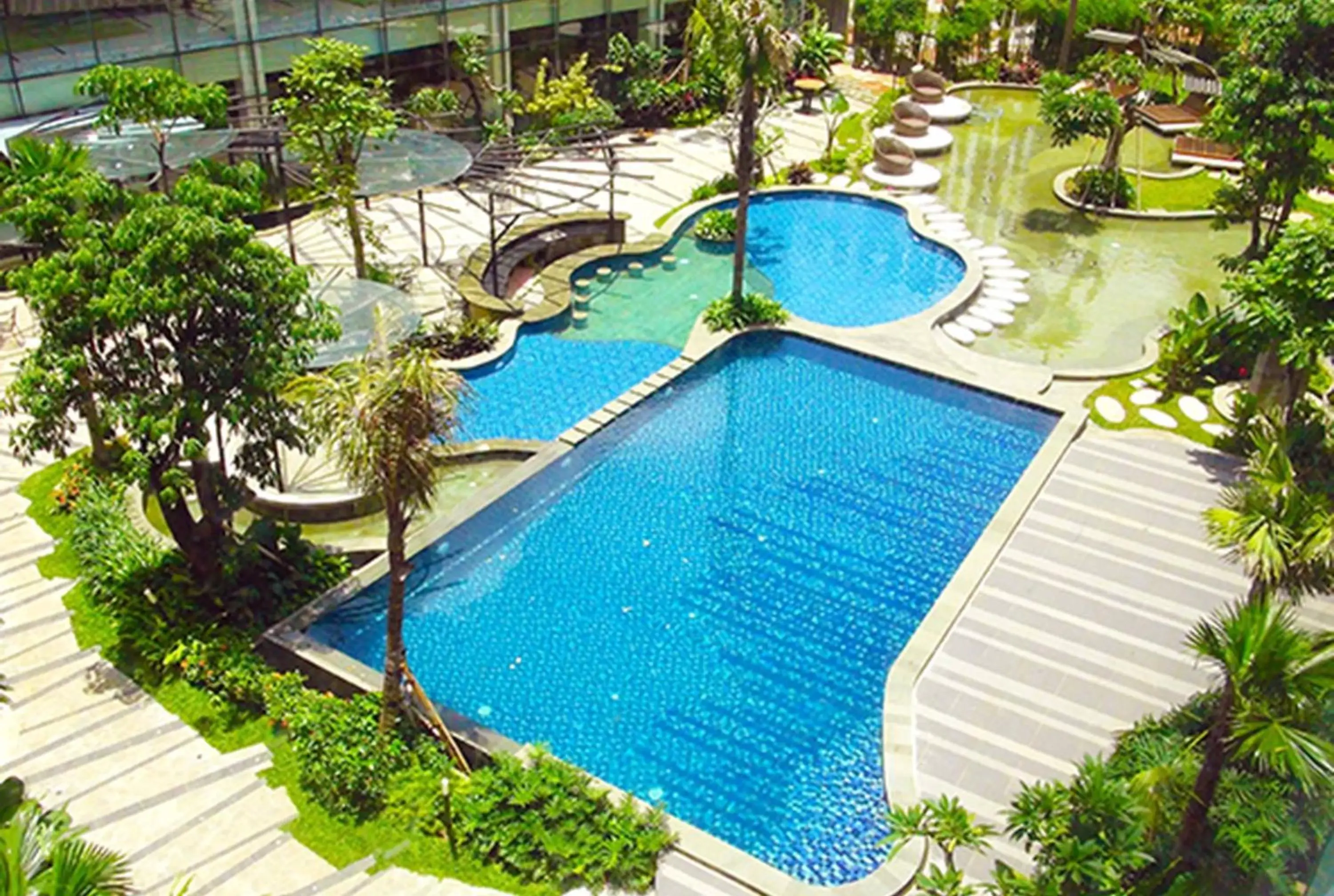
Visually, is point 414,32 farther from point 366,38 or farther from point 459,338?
point 459,338

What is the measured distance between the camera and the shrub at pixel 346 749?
15055 millimetres

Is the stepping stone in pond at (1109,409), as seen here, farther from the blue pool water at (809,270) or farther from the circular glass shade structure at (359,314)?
the circular glass shade structure at (359,314)

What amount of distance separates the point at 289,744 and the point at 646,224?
1937 cm

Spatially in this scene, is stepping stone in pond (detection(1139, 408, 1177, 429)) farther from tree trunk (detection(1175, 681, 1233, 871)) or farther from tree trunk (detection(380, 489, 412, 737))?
tree trunk (detection(380, 489, 412, 737))

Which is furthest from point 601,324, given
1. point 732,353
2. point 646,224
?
point 646,224

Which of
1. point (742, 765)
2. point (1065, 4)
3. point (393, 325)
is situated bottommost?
point (742, 765)

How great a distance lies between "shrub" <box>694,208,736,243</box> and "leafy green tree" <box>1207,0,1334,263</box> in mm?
11542

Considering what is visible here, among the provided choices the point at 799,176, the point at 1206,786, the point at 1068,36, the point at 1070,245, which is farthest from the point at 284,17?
the point at 1206,786

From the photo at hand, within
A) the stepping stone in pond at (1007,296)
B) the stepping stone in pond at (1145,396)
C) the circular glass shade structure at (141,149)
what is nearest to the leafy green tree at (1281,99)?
the stepping stone in pond at (1145,396)

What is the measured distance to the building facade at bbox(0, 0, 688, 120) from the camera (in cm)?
2720

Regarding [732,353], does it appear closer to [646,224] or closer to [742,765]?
[646,224]

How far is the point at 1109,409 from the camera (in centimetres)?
2398

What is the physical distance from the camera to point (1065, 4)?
4462cm

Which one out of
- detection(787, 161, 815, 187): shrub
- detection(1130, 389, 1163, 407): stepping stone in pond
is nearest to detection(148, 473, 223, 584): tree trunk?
detection(1130, 389, 1163, 407): stepping stone in pond
